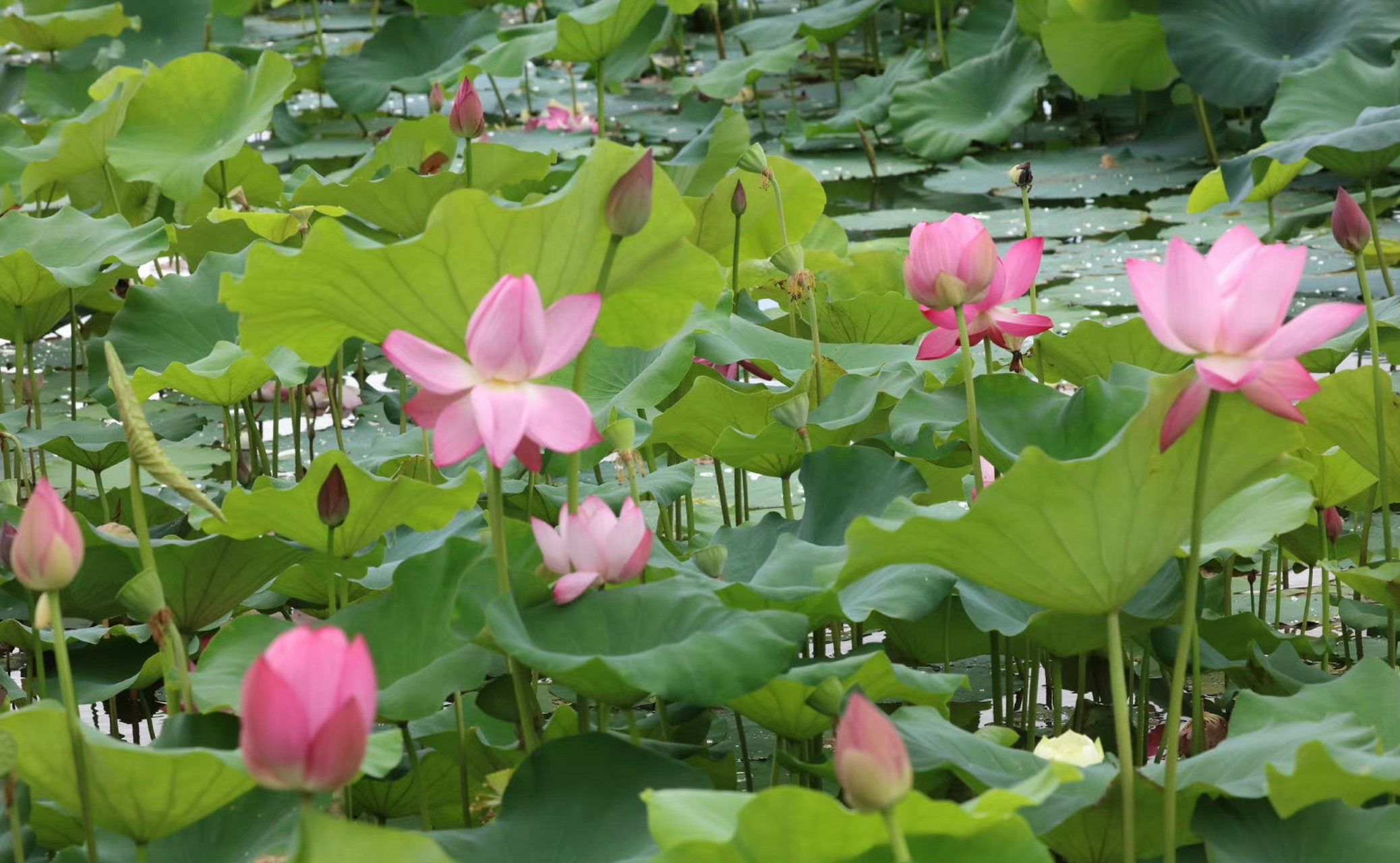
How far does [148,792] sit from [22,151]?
1932 millimetres

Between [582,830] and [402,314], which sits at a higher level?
[402,314]

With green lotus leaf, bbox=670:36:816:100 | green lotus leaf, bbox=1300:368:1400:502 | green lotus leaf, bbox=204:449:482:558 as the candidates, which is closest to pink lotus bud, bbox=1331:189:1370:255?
green lotus leaf, bbox=1300:368:1400:502

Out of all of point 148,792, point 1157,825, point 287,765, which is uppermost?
point 287,765

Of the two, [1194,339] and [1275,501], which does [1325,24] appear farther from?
[1194,339]

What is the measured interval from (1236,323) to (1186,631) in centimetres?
18

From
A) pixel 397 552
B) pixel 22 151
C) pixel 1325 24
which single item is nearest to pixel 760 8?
pixel 1325 24

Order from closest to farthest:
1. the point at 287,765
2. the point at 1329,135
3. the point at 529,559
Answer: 1. the point at 287,765
2. the point at 529,559
3. the point at 1329,135

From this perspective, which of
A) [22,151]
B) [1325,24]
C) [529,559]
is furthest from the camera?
[1325,24]

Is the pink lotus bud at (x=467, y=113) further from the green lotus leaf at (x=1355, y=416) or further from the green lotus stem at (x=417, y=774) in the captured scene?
the green lotus leaf at (x=1355, y=416)

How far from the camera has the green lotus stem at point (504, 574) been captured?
871 mm

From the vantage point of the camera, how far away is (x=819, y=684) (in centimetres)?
91

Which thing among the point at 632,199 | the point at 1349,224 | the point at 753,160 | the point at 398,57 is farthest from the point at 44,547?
the point at 398,57

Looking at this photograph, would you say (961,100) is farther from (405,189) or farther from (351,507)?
(351,507)

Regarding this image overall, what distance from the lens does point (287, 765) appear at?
0.59 meters
